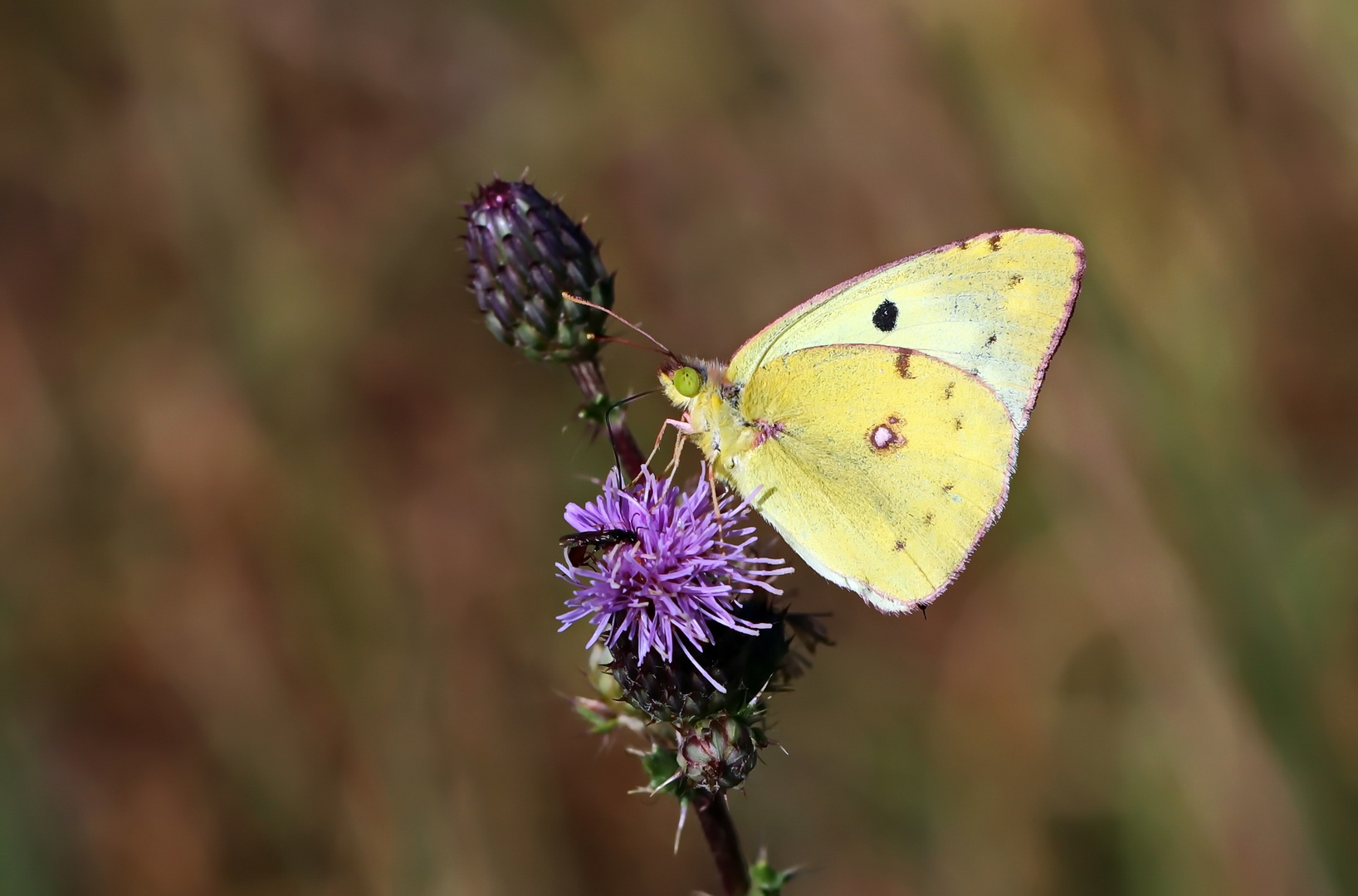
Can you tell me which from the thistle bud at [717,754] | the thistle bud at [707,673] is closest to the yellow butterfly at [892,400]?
the thistle bud at [707,673]

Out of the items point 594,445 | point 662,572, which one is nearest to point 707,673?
point 662,572

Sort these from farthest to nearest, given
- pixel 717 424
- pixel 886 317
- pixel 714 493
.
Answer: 1. pixel 886 317
2. pixel 717 424
3. pixel 714 493

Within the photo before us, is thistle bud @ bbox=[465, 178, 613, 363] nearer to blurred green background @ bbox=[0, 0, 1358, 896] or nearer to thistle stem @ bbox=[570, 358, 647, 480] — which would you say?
thistle stem @ bbox=[570, 358, 647, 480]

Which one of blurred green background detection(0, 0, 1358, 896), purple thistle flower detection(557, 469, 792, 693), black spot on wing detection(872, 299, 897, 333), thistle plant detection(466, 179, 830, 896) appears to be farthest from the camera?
blurred green background detection(0, 0, 1358, 896)

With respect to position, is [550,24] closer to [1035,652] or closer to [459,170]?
[459,170]

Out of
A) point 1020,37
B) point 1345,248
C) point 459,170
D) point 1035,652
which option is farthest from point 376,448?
point 1345,248

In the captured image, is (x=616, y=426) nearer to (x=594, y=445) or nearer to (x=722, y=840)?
(x=722, y=840)

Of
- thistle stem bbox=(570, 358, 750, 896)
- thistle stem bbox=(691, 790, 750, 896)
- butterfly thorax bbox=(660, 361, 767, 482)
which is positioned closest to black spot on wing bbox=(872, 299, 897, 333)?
butterfly thorax bbox=(660, 361, 767, 482)

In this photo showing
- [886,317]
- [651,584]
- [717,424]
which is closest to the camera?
[651,584]
